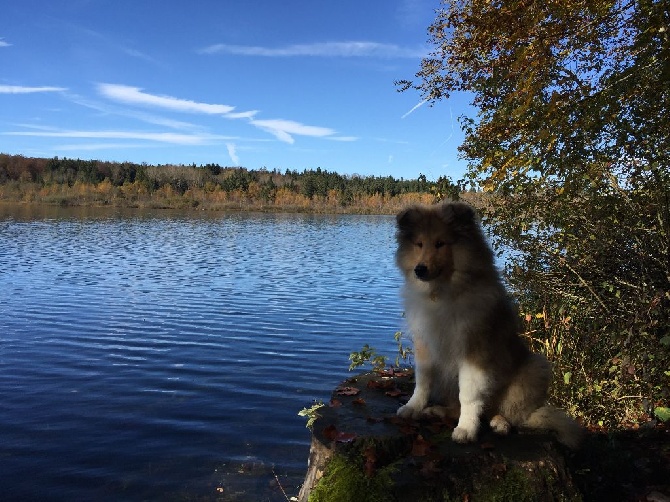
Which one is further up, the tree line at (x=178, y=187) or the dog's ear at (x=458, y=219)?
the tree line at (x=178, y=187)

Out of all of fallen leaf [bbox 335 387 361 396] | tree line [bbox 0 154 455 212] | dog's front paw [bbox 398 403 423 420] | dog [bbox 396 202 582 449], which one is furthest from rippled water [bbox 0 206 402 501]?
tree line [bbox 0 154 455 212]

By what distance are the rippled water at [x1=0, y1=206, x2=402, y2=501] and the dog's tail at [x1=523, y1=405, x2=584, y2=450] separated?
7.03 ft

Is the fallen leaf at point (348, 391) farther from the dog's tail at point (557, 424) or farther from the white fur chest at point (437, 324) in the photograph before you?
the dog's tail at point (557, 424)

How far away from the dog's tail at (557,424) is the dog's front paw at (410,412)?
831mm

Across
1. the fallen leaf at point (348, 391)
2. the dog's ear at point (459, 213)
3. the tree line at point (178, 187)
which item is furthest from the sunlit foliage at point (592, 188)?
the tree line at point (178, 187)

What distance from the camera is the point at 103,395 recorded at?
35.3 ft

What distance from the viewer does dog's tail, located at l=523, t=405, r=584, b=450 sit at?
4.27 m

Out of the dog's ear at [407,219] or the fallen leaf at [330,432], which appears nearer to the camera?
the fallen leaf at [330,432]

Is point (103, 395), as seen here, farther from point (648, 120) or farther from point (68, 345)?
point (648, 120)

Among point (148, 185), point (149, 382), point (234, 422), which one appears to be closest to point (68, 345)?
point (149, 382)

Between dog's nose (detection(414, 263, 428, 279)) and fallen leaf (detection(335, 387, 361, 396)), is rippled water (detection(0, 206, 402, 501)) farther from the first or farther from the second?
dog's nose (detection(414, 263, 428, 279))

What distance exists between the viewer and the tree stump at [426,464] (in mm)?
3754

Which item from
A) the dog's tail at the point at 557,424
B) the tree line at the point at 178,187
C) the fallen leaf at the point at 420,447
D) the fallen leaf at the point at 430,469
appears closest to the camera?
the fallen leaf at the point at 430,469

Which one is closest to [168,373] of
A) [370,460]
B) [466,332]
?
[370,460]
